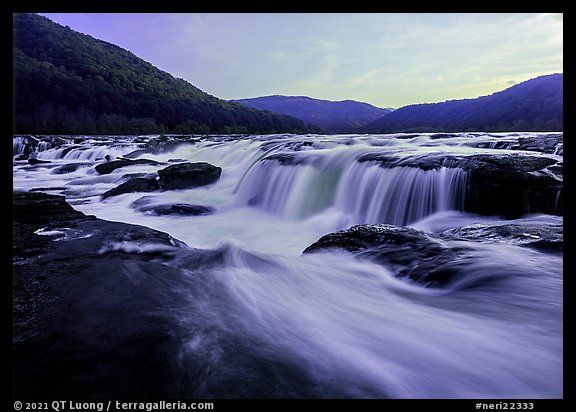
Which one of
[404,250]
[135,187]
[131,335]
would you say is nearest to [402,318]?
[404,250]

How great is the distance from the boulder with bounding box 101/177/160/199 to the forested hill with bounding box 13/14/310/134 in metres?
40.7

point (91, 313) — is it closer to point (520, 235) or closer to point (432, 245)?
point (432, 245)

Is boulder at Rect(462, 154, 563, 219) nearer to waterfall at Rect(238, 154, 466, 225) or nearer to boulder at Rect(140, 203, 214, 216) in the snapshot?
waterfall at Rect(238, 154, 466, 225)

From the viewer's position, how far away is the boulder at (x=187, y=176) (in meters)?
11.7

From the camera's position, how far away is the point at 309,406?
1376mm

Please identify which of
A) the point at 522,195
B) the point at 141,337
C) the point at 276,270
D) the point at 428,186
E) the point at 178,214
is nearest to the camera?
the point at 141,337

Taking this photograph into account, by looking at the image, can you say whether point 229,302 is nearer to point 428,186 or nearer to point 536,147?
point 428,186

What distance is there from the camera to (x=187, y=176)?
12180mm

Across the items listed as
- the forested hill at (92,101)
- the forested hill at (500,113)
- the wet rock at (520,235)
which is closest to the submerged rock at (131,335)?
the wet rock at (520,235)

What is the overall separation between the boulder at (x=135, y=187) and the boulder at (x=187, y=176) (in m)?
0.28

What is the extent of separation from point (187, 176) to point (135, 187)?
176 centimetres

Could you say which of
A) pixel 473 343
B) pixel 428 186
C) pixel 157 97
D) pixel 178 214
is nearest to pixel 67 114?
pixel 157 97
